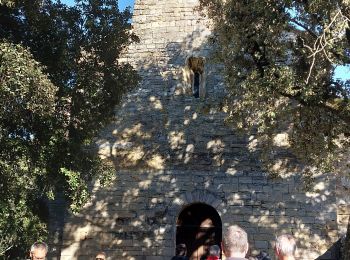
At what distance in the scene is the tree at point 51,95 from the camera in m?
7.35

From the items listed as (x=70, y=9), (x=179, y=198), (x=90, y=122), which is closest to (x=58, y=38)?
(x=70, y=9)

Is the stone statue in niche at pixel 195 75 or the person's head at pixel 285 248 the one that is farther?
the stone statue in niche at pixel 195 75

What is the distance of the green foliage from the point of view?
25.6ft

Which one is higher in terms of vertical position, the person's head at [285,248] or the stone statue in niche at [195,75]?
the stone statue in niche at [195,75]

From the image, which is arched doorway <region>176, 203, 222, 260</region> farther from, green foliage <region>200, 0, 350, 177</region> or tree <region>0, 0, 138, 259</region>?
tree <region>0, 0, 138, 259</region>

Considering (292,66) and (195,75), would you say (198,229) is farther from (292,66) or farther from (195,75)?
(292,66)

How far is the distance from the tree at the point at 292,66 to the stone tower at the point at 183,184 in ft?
5.79

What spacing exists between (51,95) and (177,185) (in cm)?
478

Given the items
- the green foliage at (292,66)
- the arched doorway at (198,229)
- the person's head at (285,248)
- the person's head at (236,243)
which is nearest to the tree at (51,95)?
the green foliage at (292,66)

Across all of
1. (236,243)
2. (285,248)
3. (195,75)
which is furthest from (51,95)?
(195,75)

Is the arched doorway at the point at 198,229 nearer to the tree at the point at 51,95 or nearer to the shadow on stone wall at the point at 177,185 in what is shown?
the shadow on stone wall at the point at 177,185

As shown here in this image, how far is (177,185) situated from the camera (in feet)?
37.2

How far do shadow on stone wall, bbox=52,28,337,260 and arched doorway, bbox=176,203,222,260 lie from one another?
38 cm

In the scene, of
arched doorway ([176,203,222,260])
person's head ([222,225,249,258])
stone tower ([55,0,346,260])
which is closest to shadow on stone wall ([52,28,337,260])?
stone tower ([55,0,346,260])
